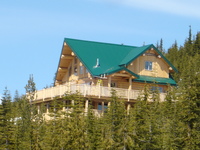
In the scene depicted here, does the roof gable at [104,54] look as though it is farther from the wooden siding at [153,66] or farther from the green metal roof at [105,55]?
the wooden siding at [153,66]

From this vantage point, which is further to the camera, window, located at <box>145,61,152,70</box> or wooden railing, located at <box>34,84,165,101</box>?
window, located at <box>145,61,152,70</box>

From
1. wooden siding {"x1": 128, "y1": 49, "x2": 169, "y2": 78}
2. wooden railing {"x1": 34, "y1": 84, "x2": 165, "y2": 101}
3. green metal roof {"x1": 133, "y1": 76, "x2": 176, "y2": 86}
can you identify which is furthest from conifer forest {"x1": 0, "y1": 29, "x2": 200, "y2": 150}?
wooden siding {"x1": 128, "y1": 49, "x2": 169, "y2": 78}

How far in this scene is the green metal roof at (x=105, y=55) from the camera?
58.2 meters

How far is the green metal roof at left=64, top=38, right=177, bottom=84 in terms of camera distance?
58156 mm

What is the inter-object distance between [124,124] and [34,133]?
1304 cm

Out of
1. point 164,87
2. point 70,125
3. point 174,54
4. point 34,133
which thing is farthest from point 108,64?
point 174,54

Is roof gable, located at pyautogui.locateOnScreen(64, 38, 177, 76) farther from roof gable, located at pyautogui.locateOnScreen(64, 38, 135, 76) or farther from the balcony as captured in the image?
the balcony

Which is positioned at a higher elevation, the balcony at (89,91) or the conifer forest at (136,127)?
the balcony at (89,91)

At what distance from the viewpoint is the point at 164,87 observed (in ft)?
206

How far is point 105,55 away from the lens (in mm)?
61969

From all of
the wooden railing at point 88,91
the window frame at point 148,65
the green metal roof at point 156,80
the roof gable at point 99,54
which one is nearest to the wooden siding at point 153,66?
the window frame at point 148,65

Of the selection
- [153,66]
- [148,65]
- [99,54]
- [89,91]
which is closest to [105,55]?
[99,54]

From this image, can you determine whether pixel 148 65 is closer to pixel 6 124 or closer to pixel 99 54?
pixel 99 54

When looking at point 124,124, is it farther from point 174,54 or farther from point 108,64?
point 174,54
